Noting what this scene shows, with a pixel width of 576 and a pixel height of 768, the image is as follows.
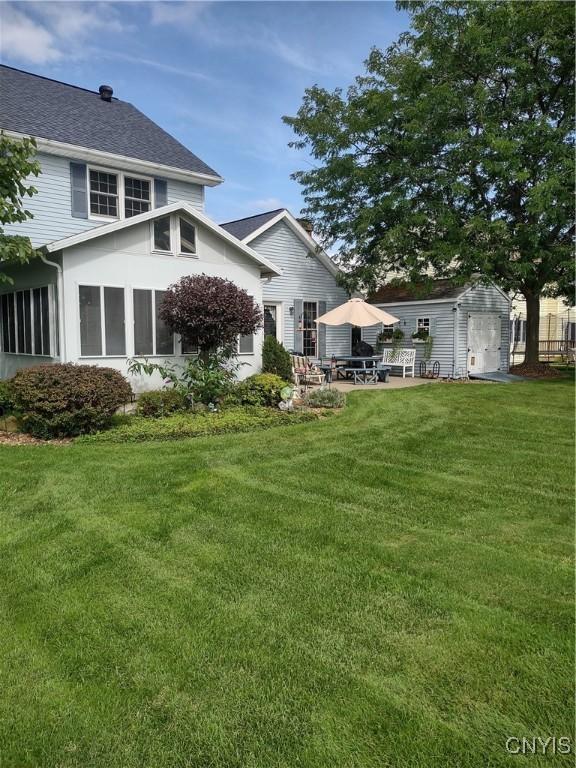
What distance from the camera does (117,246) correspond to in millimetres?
10352

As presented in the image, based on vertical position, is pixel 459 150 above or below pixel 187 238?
above

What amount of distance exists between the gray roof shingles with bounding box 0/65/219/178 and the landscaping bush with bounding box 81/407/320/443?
26.7 ft

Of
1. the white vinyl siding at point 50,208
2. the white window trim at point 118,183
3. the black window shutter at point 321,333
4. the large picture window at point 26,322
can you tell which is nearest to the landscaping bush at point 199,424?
the large picture window at point 26,322

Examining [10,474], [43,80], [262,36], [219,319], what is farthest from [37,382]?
[43,80]

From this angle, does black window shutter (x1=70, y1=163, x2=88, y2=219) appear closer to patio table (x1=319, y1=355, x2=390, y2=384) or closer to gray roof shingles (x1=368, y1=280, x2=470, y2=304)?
patio table (x1=319, y1=355, x2=390, y2=384)

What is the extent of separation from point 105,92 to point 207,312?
11.2 m

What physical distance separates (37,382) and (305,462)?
14.2 feet

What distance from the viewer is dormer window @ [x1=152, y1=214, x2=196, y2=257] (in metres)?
10.9

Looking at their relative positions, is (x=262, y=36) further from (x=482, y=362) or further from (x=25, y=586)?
(x=482, y=362)

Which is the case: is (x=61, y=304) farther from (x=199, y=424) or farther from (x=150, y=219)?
(x=199, y=424)

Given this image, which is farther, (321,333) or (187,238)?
(321,333)

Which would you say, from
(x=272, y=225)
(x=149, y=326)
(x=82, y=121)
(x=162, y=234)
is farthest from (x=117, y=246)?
(x=272, y=225)

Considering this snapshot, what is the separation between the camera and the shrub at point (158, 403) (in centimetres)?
926

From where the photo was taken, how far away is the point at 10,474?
5961mm
